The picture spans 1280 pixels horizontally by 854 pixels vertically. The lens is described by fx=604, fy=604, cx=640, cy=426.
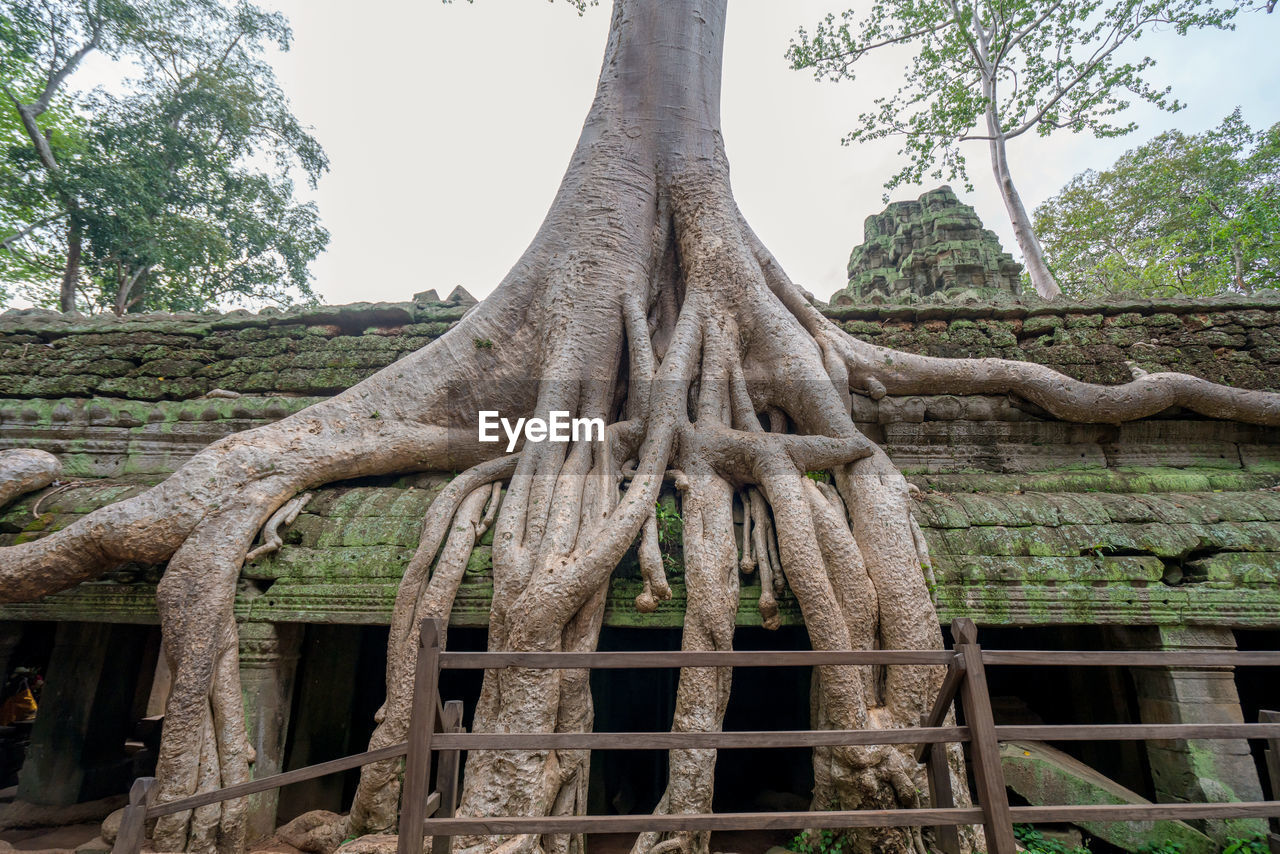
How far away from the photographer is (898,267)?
314 inches

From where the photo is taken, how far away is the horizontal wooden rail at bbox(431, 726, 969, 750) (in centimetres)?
160

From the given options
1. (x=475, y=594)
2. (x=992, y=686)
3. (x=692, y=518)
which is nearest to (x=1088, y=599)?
(x=992, y=686)

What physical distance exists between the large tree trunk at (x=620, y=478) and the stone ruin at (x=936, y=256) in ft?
9.92

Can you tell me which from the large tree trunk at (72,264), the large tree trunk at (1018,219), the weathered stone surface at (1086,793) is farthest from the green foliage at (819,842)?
the large tree trunk at (72,264)

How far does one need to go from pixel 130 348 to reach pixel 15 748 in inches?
151

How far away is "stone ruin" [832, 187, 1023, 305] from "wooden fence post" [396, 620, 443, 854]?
224 inches

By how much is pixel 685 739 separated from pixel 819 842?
3.89ft

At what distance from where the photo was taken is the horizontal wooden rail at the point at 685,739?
1599 mm

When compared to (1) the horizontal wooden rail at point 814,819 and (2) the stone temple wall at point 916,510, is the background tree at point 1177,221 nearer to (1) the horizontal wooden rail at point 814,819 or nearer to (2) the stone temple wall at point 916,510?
(2) the stone temple wall at point 916,510

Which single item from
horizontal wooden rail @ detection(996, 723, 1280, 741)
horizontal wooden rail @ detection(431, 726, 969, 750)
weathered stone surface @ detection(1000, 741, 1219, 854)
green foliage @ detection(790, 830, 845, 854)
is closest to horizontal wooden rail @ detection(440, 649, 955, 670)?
horizontal wooden rail @ detection(431, 726, 969, 750)

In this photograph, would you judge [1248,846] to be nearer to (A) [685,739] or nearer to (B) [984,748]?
(B) [984,748]

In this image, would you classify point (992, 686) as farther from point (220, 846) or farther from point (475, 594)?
point (220, 846)

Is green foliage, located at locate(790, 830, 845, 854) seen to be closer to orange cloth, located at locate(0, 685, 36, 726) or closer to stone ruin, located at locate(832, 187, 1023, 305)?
→ stone ruin, located at locate(832, 187, 1023, 305)

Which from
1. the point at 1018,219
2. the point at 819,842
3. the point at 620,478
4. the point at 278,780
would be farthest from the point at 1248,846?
the point at 1018,219
